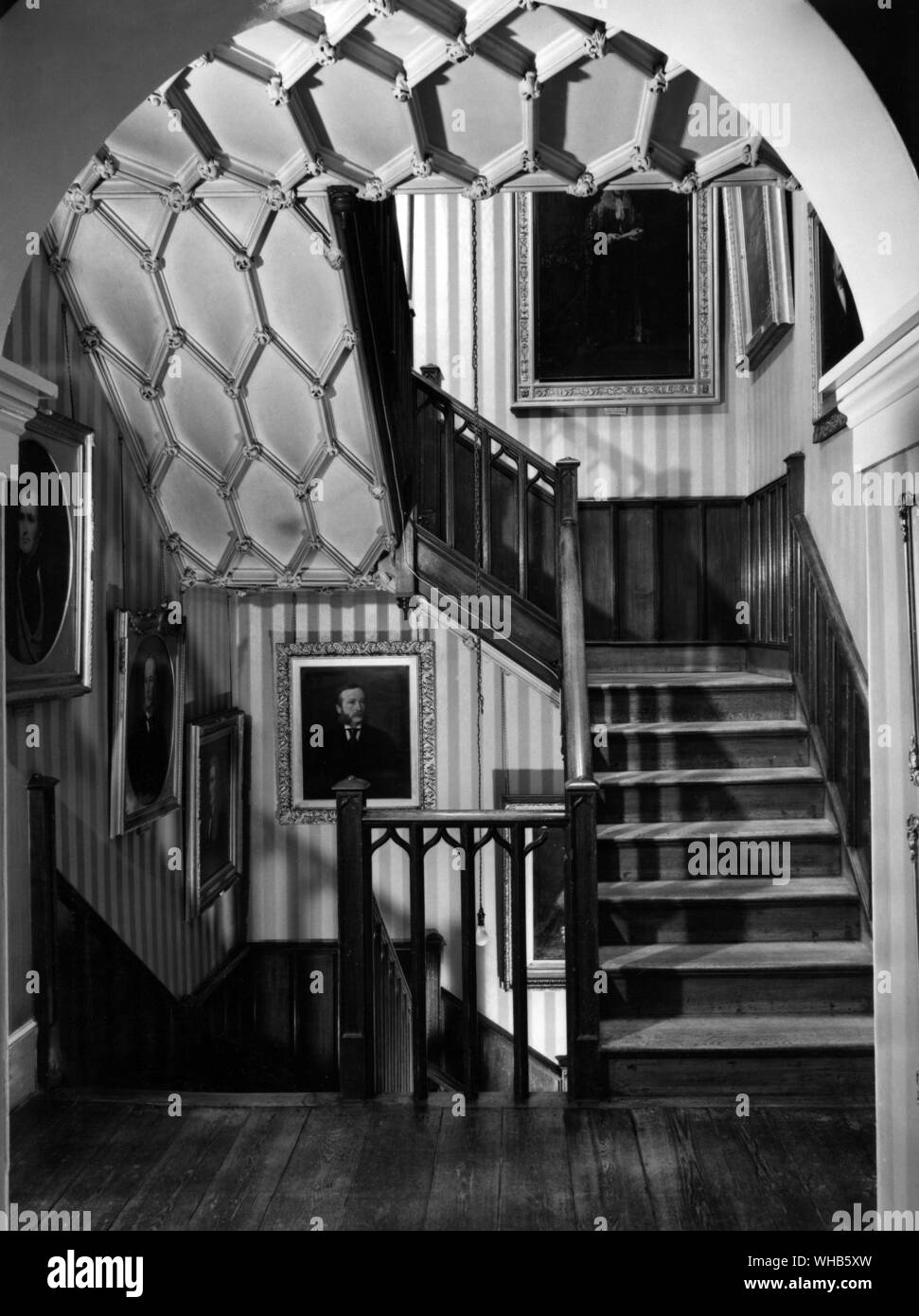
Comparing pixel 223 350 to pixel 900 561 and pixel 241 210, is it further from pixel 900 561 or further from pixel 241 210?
pixel 900 561

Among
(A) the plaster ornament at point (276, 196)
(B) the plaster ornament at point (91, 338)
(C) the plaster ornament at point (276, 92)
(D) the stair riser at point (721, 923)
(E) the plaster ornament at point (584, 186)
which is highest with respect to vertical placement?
(C) the plaster ornament at point (276, 92)

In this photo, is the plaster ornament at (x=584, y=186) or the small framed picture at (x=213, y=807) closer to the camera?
the plaster ornament at (x=584, y=186)

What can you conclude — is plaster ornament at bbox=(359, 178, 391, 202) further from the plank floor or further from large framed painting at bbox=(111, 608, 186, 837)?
the plank floor

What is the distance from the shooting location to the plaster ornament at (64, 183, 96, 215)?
305 cm

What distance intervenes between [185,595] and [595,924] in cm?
286

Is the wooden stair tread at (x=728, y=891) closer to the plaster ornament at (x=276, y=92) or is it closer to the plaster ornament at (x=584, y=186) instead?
the plaster ornament at (x=584, y=186)

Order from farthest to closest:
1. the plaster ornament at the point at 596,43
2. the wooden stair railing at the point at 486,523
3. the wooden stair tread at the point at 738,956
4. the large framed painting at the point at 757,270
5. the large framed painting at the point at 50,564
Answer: the large framed painting at the point at 757,270 < the wooden stair railing at the point at 486,523 < the wooden stair tread at the point at 738,956 < the large framed painting at the point at 50,564 < the plaster ornament at the point at 596,43

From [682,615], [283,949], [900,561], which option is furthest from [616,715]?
[900,561]

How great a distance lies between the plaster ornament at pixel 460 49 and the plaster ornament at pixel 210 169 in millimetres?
819

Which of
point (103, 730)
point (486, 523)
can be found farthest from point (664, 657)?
point (103, 730)

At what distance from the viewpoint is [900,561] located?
6.08 ft

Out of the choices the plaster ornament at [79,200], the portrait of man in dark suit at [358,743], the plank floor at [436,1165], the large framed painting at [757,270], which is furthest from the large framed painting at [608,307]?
the plank floor at [436,1165]

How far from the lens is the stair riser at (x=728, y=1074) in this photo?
3.09 m

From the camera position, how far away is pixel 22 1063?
126 inches
